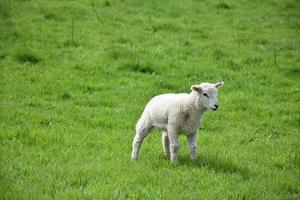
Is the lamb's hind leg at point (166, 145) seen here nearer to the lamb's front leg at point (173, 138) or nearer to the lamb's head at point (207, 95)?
the lamb's front leg at point (173, 138)

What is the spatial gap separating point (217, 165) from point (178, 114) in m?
1.18

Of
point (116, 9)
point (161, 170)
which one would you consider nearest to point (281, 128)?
point (161, 170)

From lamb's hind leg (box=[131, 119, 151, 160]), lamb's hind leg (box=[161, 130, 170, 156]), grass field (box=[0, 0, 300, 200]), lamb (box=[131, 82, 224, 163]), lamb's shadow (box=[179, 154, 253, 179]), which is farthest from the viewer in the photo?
lamb's hind leg (box=[161, 130, 170, 156])

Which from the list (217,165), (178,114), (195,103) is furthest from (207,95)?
(217,165)

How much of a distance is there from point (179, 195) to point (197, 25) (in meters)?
13.7

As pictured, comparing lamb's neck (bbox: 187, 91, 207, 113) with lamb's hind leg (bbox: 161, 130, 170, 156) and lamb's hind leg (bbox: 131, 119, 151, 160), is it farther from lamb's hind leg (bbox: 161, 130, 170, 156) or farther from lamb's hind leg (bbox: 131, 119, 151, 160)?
lamb's hind leg (bbox: 161, 130, 170, 156)

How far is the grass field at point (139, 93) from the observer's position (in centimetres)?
857

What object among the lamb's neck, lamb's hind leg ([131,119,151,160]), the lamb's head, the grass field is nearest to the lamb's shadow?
the grass field

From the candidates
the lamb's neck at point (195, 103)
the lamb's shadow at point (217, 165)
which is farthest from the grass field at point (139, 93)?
the lamb's neck at point (195, 103)

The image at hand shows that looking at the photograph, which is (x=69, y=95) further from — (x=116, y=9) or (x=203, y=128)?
(x=116, y=9)

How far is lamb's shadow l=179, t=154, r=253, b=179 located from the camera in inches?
366

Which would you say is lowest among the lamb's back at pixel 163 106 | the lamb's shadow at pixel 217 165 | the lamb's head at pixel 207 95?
the lamb's shadow at pixel 217 165

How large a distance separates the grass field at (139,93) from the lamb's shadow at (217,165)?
22mm

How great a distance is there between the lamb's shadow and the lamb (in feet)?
0.59
